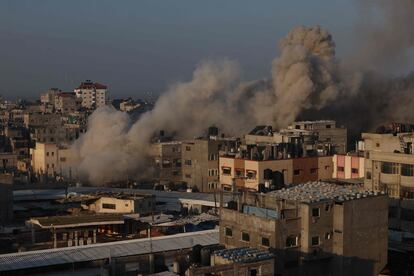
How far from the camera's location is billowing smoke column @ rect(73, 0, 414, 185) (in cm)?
4147

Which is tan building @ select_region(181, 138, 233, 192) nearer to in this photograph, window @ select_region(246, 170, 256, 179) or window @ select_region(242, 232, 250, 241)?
window @ select_region(246, 170, 256, 179)

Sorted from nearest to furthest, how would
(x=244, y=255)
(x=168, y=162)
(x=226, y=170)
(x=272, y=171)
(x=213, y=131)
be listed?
(x=244, y=255), (x=272, y=171), (x=226, y=170), (x=168, y=162), (x=213, y=131)

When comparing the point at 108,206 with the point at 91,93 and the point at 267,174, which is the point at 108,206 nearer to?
the point at 267,174

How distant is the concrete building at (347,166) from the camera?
27.9m

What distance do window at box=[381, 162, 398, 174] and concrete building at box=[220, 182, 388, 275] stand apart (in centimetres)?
567

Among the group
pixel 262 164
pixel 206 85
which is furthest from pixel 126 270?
pixel 206 85

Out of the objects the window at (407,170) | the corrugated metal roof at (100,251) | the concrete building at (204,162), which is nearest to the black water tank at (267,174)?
the concrete building at (204,162)

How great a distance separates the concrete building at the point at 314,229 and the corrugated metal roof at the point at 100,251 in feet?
6.20

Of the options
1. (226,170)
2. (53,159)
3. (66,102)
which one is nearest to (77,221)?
(226,170)

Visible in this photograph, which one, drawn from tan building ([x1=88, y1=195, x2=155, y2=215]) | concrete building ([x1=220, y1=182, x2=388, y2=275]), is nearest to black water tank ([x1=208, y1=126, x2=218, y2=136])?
tan building ([x1=88, y1=195, x2=155, y2=215])

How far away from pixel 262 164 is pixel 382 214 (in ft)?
40.3

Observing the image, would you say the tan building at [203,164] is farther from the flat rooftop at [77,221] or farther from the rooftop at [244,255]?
the rooftop at [244,255]

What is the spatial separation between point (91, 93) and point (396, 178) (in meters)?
71.9

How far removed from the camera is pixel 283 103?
42531 millimetres
